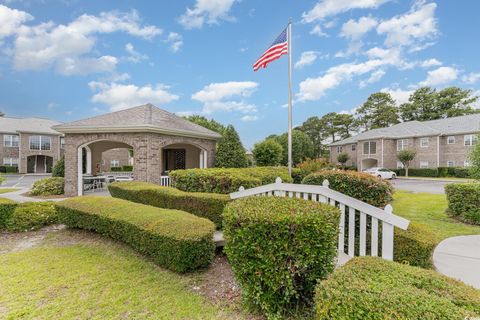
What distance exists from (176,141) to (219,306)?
10247 mm

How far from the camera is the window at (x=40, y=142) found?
3033 centimetres

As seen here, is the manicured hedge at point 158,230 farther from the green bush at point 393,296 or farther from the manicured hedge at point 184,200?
the green bush at point 393,296

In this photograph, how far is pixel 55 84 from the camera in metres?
14.2

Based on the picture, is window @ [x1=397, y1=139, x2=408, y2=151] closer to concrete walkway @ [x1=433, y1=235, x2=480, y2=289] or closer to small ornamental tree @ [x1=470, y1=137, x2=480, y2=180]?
small ornamental tree @ [x1=470, y1=137, x2=480, y2=180]

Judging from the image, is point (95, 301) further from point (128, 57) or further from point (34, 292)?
point (128, 57)

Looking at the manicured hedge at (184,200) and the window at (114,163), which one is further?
the window at (114,163)

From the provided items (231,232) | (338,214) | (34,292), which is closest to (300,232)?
(338,214)

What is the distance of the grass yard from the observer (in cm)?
288

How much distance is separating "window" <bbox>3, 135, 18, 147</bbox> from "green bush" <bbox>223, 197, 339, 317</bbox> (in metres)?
40.6

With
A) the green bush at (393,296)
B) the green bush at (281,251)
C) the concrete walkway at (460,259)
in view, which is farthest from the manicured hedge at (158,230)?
the concrete walkway at (460,259)

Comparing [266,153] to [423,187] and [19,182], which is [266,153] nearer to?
[423,187]

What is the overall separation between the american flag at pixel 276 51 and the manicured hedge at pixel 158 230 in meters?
8.93

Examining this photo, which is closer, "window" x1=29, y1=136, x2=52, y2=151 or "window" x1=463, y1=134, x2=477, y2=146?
"window" x1=463, y1=134, x2=477, y2=146

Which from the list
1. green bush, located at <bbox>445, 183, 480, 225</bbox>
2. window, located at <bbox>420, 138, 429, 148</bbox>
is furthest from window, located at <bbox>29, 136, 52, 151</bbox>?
window, located at <bbox>420, 138, 429, 148</bbox>
